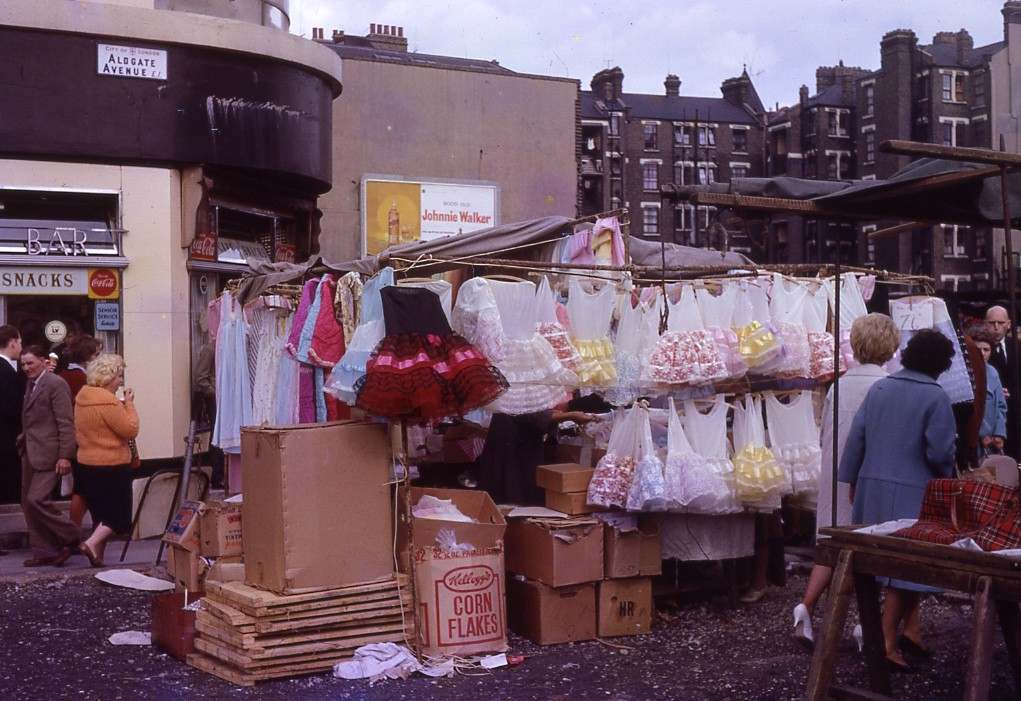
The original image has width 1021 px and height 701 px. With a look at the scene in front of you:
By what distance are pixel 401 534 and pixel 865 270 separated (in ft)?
15.3

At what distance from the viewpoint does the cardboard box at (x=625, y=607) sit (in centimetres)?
740

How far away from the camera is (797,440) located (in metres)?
7.82

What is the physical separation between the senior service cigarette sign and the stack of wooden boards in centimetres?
2028

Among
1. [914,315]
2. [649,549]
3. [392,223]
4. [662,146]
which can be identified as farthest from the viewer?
[662,146]

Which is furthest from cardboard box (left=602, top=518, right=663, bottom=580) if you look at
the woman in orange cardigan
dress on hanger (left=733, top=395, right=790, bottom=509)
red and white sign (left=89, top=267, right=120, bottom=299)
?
red and white sign (left=89, top=267, right=120, bottom=299)

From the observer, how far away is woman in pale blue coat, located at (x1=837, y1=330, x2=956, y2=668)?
623 cm

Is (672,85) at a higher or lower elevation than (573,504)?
higher

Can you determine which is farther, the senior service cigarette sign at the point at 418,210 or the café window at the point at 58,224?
the senior service cigarette sign at the point at 418,210

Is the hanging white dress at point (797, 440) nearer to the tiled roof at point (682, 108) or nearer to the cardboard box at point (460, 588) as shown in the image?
the cardboard box at point (460, 588)

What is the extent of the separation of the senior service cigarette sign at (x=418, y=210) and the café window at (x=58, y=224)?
48.5ft

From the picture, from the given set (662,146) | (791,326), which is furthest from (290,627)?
(662,146)

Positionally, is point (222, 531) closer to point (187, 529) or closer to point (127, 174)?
point (187, 529)

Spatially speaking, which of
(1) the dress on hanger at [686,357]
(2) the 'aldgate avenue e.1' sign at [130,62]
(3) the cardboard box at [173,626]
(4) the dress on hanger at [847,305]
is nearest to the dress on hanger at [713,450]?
(1) the dress on hanger at [686,357]

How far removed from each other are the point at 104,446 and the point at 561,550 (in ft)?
14.5
